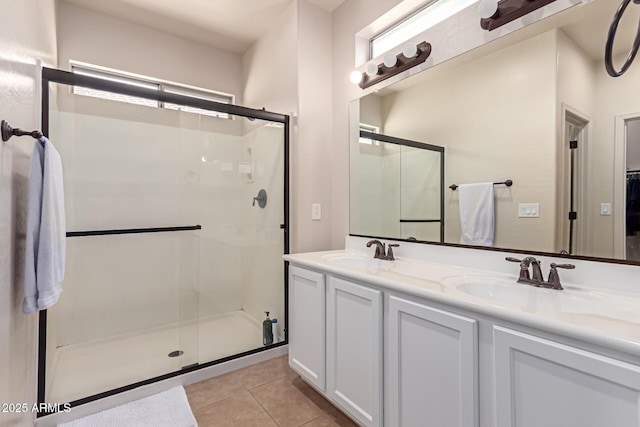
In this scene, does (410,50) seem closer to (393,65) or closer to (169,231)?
(393,65)

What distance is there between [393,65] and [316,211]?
1239 mm

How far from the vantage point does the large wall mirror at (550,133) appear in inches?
45.5

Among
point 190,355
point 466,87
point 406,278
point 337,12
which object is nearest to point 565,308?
point 406,278

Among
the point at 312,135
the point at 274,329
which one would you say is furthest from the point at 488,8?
the point at 274,329

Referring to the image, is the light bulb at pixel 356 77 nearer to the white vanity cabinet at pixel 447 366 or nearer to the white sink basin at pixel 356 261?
the white sink basin at pixel 356 261

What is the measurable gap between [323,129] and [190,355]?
2069 mm

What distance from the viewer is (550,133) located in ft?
4.34

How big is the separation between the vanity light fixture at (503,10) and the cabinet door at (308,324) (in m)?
1.59

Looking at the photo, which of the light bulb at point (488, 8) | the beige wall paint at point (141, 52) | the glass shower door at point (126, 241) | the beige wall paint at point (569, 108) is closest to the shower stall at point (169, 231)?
the glass shower door at point (126, 241)

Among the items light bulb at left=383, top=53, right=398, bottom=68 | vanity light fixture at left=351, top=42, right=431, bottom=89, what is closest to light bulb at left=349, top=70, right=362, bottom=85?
vanity light fixture at left=351, top=42, right=431, bottom=89

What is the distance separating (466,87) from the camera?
1647mm

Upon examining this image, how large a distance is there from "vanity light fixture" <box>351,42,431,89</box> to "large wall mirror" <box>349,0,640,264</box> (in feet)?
0.58

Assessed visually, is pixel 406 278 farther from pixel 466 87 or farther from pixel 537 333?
pixel 466 87

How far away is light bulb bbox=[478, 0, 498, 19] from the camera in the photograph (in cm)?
142
